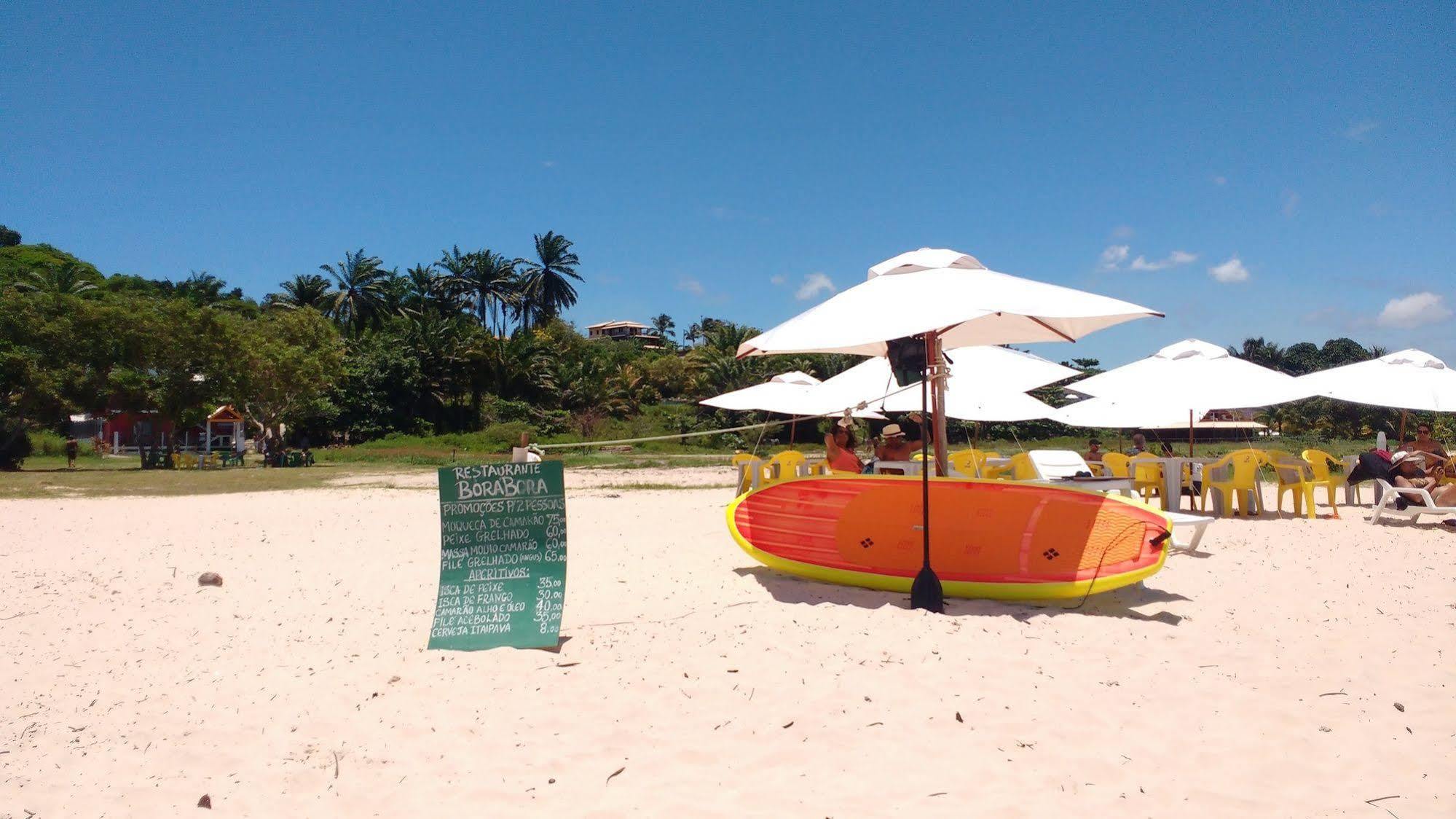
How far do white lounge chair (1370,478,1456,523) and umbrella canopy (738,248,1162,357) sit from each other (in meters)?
5.16

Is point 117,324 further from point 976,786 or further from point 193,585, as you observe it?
point 976,786

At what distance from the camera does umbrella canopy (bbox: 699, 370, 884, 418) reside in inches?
494

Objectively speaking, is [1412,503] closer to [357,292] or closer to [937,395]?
[937,395]

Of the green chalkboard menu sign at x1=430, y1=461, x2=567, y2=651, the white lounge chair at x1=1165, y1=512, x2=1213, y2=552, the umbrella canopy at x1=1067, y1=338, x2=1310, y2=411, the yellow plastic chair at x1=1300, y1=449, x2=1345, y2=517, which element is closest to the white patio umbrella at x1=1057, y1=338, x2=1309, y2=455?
the umbrella canopy at x1=1067, y1=338, x2=1310, y2=411

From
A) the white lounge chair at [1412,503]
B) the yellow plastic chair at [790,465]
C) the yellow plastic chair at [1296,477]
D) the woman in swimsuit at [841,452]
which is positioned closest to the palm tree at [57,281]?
the yellow plastic chair at [790,465]

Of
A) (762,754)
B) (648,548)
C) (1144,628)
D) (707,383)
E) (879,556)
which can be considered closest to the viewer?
(762,754)

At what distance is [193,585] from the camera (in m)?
6.82

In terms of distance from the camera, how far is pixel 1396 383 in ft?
34.6

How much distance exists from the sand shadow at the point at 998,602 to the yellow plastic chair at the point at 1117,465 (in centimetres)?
567

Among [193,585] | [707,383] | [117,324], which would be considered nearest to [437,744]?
→ [193,585]

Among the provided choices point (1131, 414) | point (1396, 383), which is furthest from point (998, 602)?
point (1396, 383)

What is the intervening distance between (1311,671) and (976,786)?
2238mm

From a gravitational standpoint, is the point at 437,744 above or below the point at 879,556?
below

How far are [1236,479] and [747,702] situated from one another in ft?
28.1
